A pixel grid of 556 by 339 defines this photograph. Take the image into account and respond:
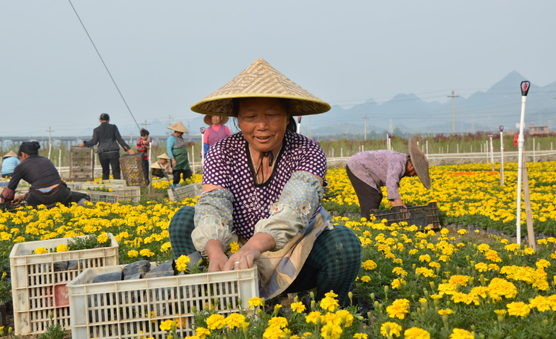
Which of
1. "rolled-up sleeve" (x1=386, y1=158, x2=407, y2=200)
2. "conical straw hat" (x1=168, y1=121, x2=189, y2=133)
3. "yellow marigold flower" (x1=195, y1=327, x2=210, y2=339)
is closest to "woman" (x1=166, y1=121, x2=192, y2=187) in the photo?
"conical straw hat" (x1=168, y1=121, x2=189, y2=133)

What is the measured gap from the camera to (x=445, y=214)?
6.12 meters

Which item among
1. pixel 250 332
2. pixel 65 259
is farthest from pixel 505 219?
pixel 65 259

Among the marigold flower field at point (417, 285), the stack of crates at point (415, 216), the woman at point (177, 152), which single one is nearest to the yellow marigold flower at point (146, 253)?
the marigold flower field at point (417, 285)

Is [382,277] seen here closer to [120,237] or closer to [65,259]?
[65,259]

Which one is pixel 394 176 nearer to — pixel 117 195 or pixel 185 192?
pixel 185 192

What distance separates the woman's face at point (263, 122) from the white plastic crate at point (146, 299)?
781 millimetres

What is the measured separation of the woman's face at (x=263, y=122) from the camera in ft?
7.47

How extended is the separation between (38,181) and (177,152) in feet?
11.2

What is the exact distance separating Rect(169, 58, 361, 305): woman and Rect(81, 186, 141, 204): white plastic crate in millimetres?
5213

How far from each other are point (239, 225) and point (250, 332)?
79cm

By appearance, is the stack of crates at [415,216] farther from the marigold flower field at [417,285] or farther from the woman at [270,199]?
the woman at [270,199]

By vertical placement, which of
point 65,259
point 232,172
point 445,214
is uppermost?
point 232,172

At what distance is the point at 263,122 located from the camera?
2277 mm

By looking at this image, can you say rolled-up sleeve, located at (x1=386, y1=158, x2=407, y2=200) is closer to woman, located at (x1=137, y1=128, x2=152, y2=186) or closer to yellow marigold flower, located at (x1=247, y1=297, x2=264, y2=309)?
yellow marigold flower, located at (x1=247, y1=297, x2=264, y2=309)
